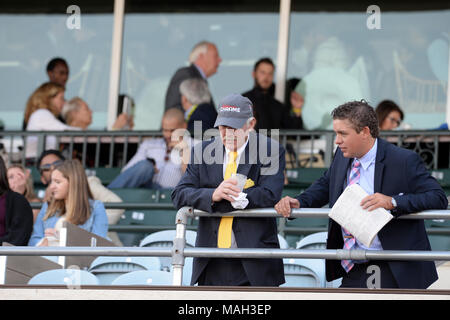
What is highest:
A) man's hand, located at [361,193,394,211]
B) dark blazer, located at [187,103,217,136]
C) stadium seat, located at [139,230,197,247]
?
dark blazer, located at [187,103,217,136]

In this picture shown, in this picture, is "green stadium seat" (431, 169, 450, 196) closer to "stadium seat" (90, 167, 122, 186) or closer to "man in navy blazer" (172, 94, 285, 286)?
"stadium seat" (90, 167, 122, 186)

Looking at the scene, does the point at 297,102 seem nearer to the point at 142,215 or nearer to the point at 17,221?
the point at 142,215

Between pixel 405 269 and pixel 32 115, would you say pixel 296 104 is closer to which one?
pixel 32 115

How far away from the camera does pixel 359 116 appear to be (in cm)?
593

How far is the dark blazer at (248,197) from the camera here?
6086 mm

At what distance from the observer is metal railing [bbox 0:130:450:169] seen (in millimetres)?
10977

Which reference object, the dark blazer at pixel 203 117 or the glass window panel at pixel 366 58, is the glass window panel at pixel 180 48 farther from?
the dark blazer at pixel 203 117

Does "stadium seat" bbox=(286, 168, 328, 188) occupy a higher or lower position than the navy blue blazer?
lower

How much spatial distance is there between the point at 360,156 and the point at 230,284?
103 centimetres

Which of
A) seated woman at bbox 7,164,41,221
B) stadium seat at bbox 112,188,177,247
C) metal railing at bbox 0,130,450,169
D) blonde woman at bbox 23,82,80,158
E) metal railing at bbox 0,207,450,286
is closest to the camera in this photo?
metal railing at bbox 0,207,450,286

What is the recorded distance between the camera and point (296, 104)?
40.8 feet

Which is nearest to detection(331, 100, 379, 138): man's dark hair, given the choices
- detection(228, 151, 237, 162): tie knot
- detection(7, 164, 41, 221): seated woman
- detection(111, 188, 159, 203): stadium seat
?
Result: detection(228, 151, 237, 162): tie knot

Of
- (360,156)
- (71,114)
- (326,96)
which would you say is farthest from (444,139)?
(360,156)

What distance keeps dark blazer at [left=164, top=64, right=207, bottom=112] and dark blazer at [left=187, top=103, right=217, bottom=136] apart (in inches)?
32.4
